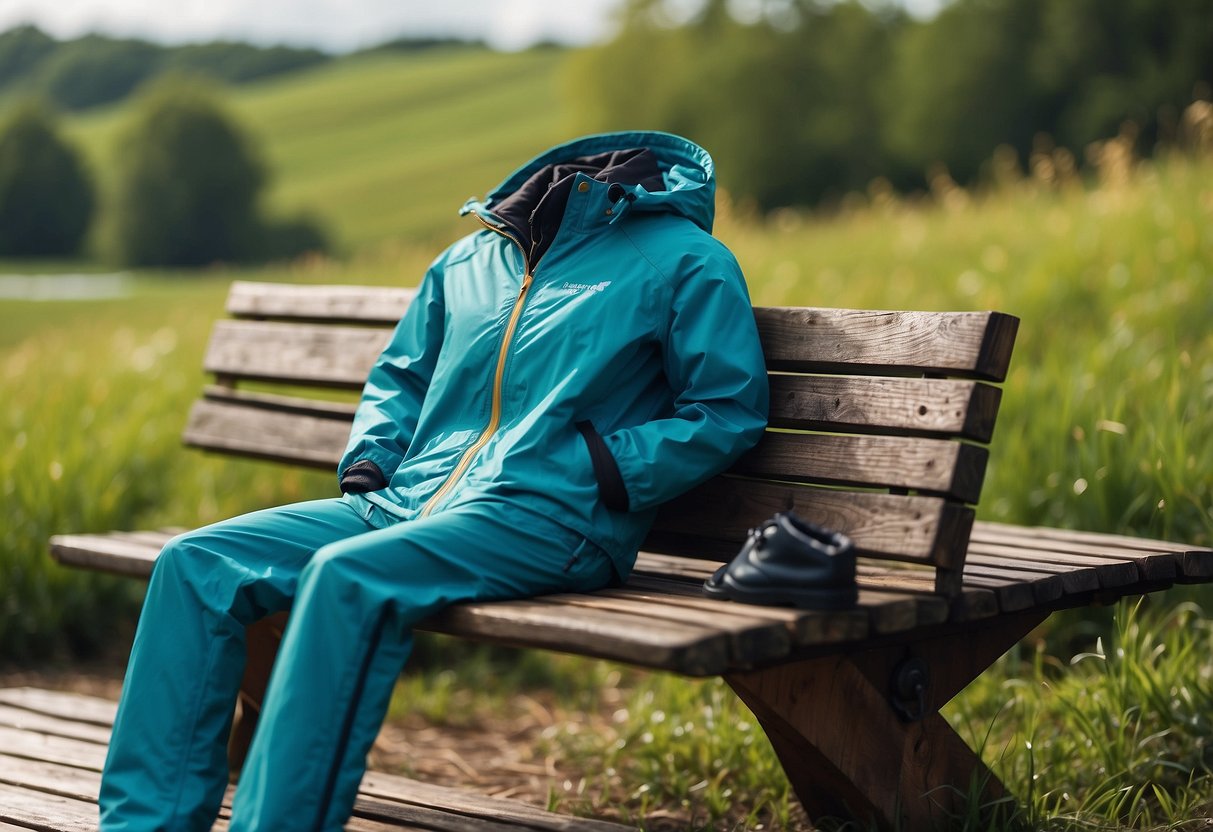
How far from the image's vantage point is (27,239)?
63.8 meters

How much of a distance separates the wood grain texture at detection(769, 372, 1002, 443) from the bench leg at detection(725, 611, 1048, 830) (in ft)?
1.40

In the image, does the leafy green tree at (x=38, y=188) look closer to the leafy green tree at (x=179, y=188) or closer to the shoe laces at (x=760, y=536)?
the leafy green tree at (x=179, y=188)

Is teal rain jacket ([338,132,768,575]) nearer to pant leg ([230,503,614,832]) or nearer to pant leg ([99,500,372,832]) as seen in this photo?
pant leg ([230,503,614,832])

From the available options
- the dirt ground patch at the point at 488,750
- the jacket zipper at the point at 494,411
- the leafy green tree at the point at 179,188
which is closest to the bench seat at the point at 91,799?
the dirt ground patch at the point at 488,750

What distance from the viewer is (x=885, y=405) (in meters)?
2.80

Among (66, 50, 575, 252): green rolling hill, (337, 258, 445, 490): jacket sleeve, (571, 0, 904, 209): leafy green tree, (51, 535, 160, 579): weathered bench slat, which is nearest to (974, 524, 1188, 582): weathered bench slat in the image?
(337, 258, 445, 490): jacket sleeve

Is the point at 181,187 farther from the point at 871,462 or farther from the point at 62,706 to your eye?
the point at 871,462

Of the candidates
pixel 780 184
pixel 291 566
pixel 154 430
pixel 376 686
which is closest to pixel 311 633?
pixel 376 686

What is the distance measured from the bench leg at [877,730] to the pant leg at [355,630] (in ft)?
1.63

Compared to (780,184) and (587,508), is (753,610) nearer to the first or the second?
(587,508)

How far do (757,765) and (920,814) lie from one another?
0.68m

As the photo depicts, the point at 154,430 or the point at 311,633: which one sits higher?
the point at 154,430

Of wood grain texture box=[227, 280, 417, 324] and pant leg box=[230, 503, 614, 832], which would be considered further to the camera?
wood grain texture box=[227, 280, 417, 324]

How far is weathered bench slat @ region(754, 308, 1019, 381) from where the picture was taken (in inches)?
105
